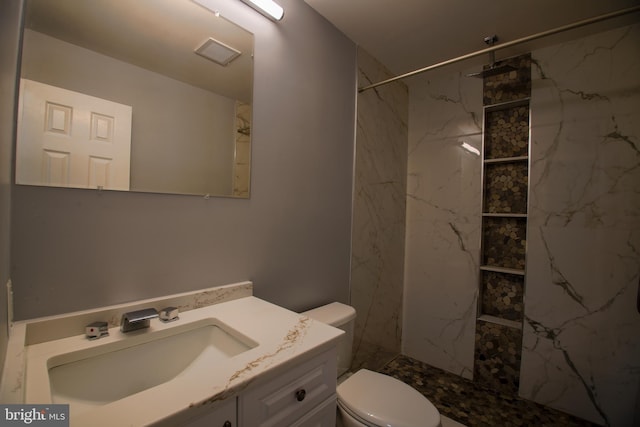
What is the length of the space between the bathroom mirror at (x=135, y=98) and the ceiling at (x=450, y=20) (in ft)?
2.36

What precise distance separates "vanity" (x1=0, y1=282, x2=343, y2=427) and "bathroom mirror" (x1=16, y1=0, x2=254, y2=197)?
433 mm

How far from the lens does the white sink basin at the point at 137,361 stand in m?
0.69

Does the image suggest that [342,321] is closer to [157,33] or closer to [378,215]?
[378,215]

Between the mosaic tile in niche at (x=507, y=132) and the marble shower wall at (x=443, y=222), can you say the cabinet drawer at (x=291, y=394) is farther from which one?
the mosaic tile in niche at (x=507, y=132)

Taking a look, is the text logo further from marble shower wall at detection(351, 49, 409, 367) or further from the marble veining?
marble shower wall at detection(351, 49, 409, 367)

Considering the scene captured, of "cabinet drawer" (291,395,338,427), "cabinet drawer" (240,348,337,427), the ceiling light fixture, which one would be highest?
the ceiling light fixture

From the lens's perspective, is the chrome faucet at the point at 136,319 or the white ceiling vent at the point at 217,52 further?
the white ceiling vent at the point at 217,52

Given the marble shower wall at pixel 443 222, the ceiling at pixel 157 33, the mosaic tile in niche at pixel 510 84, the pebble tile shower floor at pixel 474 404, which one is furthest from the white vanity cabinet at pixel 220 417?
the mosaic tile in niche at pixel 510 84

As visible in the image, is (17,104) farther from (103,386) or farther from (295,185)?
(295,185)

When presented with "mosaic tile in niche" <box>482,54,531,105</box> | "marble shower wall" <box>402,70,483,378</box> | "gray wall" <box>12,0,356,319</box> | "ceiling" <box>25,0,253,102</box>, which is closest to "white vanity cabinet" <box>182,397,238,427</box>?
"gray wall" <box>12,0,356,319</box>

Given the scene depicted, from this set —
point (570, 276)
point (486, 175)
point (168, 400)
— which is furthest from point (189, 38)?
point (570, 276)

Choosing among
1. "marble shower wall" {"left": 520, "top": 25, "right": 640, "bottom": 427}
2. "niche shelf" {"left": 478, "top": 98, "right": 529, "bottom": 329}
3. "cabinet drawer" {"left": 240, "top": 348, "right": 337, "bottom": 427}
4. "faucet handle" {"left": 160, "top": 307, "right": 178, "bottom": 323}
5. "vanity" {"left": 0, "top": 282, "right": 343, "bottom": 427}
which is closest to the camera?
"vanity" {"left": 0, "top": 282, "right": 343, "bottom": 427}

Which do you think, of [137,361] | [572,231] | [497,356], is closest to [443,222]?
[572,231]

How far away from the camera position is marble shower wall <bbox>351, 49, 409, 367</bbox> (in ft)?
6.04
